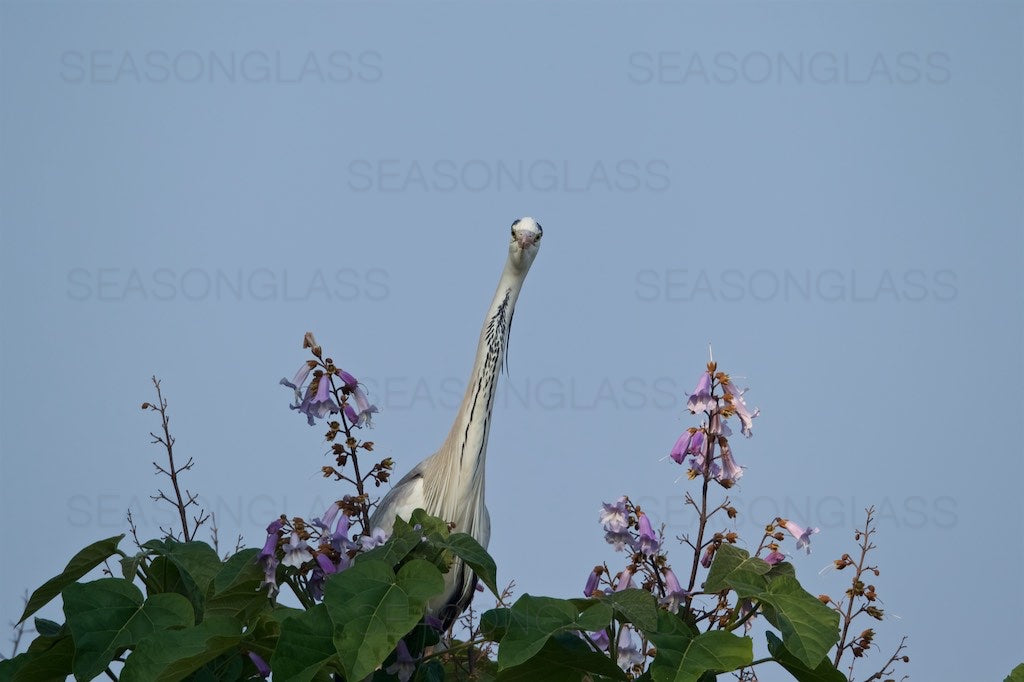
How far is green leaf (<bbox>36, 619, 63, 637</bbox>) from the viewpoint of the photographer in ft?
11.3

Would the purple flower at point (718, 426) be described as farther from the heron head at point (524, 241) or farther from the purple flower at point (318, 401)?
the heron head at point (524, 241)

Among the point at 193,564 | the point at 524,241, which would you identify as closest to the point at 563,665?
the point at 193,564

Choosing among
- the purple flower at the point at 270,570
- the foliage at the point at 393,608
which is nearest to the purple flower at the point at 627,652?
the foliage at the point at 393,608

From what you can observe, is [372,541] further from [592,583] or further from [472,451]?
[472,451]

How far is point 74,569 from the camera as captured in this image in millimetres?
3389

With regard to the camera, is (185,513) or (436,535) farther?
(185,513)

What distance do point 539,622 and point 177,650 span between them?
821mm

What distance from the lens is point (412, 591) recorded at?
2.93 m

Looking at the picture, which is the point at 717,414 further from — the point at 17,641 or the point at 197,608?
the point at 17,641

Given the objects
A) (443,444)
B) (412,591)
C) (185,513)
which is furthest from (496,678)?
(443,444)

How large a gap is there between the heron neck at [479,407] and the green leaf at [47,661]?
7.33ft

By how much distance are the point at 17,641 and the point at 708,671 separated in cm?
260

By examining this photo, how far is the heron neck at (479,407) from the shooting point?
5.39 metres

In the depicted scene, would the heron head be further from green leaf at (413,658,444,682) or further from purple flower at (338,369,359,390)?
green leaf at (413,658,444,682)
